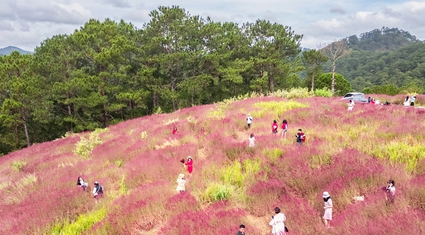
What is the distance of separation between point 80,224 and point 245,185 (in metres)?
4.56

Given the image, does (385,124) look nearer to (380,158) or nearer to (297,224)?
(380,158)

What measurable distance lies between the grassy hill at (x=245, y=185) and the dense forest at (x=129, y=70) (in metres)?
16.4

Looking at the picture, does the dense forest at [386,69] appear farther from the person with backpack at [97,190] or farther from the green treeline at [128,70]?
the person with backpack at [97,190]

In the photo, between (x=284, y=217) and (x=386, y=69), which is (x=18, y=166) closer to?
(x=284, y=217)

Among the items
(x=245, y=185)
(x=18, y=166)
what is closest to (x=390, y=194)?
(x=245, y=185)

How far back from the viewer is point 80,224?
7.47 metres

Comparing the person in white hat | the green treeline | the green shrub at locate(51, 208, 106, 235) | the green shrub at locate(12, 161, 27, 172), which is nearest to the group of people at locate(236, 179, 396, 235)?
the person in white hat

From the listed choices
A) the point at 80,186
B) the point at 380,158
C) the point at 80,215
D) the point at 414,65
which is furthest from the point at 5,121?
the point at 414,65

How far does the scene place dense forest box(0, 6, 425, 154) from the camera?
2777 cm

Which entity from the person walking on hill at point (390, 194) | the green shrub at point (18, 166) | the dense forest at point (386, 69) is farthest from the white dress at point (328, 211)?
the dense forest at point (386, 69)

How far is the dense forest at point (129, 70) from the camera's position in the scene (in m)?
27.8

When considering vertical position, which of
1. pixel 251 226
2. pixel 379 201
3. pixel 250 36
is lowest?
pixel 251 226

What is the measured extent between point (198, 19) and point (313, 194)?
3203cm

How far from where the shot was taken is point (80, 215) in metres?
8.02
